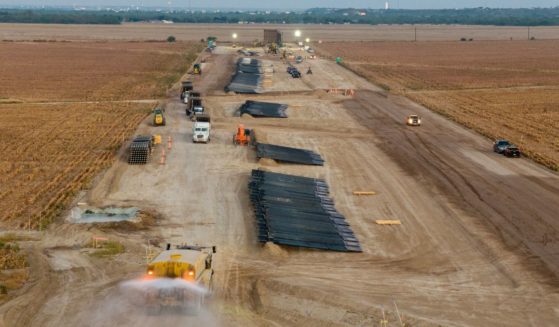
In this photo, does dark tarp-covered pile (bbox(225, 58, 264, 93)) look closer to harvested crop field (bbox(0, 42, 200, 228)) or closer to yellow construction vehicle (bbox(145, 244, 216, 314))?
harvested crop field (bbox(0, 42, 200, 228))

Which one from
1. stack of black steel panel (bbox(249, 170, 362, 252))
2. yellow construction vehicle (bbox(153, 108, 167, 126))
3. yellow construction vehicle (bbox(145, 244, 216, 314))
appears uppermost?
yellow construction vehicle (bbox(145, 244, 216, 314))

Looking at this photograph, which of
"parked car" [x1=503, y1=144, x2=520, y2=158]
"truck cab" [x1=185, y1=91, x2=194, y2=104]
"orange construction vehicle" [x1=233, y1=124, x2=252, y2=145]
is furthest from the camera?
"truck cab" [x1=185, y1=91, x2=194, y2=104]

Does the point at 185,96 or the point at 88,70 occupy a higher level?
the point at 185,96

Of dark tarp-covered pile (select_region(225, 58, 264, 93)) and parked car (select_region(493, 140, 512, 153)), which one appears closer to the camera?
parked car (select_region(493, 140, 512, 153))

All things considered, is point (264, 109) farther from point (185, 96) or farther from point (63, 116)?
point (63, 116)

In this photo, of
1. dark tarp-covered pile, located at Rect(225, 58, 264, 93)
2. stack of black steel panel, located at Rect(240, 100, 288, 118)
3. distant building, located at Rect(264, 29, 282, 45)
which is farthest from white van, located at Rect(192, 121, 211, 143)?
distant building, located at Rect(264, 29, 282, 45)

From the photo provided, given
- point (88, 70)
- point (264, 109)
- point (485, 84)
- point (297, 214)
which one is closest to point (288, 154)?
point (297, 214)

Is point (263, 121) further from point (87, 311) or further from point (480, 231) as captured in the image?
point (87, 311)
